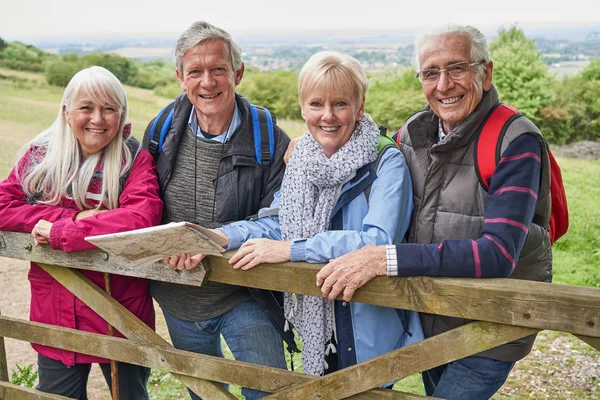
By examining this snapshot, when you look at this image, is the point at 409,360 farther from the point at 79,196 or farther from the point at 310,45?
the point at 310,45

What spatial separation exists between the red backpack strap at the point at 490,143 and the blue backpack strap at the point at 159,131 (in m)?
1.55

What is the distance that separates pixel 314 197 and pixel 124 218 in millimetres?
865

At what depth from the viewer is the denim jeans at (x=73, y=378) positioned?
10.1 ft

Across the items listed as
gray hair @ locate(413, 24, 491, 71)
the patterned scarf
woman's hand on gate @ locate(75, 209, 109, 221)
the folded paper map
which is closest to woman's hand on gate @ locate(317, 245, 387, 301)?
the patterned scarf

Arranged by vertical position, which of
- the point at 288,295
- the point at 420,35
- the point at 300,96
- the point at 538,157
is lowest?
the point at 288,295

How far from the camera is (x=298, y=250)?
93.4 inches

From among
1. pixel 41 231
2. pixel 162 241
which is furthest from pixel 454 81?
pixel 41 231

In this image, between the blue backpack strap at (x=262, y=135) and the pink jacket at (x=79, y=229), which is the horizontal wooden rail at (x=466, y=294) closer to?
the pink jacket at (x=79, y=229)

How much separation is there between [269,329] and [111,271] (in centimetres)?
78

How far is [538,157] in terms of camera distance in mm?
2205

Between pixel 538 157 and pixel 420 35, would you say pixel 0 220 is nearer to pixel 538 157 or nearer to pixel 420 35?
pixel 420 35

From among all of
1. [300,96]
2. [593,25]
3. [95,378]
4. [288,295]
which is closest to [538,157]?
[300,96]

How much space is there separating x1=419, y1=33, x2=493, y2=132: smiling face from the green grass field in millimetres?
3507

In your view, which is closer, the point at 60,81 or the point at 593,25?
the point at 60,81
